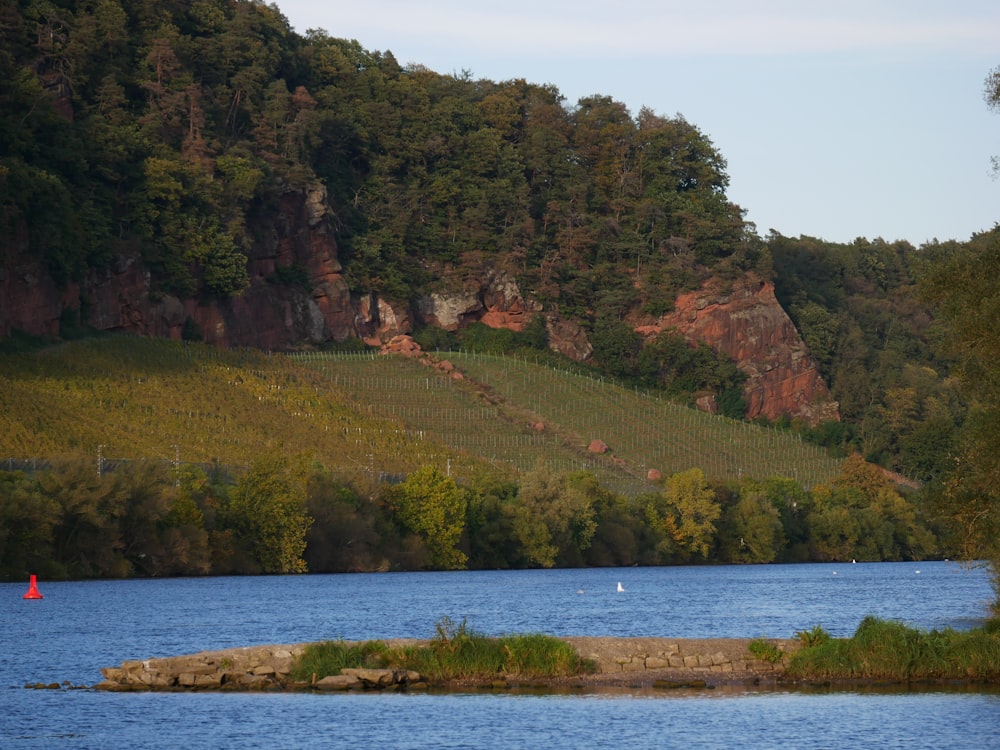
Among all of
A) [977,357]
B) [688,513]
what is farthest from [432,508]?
[977,357]

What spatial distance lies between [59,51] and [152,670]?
134619 millimetres

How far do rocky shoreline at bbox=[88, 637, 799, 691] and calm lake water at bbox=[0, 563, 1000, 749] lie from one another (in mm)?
811

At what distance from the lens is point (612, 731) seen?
123 ft

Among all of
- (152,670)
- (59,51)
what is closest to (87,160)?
(59,51)

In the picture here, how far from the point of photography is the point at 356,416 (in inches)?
5689

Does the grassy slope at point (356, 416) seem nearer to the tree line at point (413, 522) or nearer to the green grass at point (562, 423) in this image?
the green grass at point (562, 423)

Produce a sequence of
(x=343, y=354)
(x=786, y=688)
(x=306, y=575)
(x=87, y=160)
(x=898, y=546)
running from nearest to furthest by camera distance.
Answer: (x=786, y=688) → (x=306, y=575) → (x=898, y=546) → (x=87, y=160) → (x=343, y=354)

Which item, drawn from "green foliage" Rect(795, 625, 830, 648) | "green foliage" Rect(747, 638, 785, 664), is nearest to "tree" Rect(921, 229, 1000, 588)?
"green foliage" Rect(795, 625, 830, 648)

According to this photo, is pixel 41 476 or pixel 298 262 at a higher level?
pixel 298 262

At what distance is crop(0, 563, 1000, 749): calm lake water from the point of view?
37219mm

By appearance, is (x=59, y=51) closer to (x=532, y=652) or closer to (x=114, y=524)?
(x=114, y=524)

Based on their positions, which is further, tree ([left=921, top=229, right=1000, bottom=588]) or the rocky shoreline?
tree ([left=921, top=229, right=1000, bottom=588])

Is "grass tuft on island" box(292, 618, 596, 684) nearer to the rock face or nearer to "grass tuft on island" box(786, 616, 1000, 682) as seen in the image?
"grass tuft on island" box(786, 616, 1000, 682)

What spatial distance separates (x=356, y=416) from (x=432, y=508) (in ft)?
114
